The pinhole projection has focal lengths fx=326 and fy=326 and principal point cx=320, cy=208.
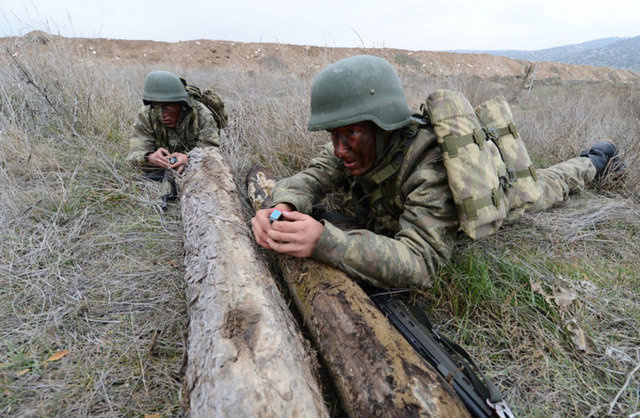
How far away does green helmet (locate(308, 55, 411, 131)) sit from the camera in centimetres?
178

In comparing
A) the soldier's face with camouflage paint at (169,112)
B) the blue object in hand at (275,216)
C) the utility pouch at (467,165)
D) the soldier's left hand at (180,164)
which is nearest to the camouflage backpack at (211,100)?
the soldier's face with camouflage paint at (169,112)

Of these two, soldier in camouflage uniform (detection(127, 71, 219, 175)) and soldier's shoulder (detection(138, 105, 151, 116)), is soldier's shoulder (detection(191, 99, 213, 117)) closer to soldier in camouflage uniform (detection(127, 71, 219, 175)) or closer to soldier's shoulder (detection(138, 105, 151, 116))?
soldier in camouflage uniform (detection(127, 71, 219, 175))

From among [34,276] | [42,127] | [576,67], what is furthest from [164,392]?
[576,67]

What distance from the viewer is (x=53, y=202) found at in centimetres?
277

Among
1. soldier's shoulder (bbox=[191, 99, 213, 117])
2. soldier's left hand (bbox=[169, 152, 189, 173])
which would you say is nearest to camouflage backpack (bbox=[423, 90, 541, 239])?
soldier's left hand (bbox=[169, 152, 189, 173])

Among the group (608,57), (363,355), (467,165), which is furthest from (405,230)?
(608,57)

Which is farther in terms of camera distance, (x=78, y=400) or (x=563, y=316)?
(x=563, y=316)

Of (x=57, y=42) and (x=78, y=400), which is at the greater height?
(x=57, y=42)

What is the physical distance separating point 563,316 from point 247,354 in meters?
1.62

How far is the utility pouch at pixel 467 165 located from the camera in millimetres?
1657

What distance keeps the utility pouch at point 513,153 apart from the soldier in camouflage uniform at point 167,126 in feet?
9.25

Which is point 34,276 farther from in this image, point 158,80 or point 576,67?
point 576,67

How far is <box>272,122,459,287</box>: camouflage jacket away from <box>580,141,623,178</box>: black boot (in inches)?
93.5

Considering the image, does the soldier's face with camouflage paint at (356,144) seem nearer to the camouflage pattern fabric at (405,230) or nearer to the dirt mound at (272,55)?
the camouflage pattern fabric at (405,230)
